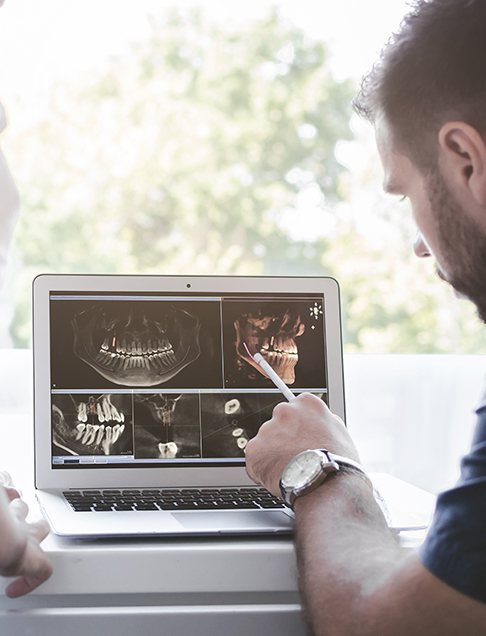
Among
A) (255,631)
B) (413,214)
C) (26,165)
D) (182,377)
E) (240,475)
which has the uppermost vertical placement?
(26,165)

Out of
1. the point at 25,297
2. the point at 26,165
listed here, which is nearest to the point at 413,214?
the point at 25,297

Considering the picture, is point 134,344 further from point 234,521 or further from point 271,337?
point 234,521

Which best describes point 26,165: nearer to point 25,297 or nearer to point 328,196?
point 25,297

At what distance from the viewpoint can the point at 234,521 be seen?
935mm

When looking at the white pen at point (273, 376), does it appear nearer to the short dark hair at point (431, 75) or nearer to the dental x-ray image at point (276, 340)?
the dental x-ray image at point (276, 340)

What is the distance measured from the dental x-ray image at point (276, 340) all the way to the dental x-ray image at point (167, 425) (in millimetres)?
68

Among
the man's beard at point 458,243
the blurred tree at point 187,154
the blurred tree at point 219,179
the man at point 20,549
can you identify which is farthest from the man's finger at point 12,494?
the blurred tree at point 187,154

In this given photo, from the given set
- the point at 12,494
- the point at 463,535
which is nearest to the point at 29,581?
the point at 12,494

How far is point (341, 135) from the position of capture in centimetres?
658

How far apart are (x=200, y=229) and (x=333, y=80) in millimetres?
1497

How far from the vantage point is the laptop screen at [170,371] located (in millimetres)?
1148

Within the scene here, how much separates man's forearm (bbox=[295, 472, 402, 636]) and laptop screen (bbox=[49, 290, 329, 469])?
1.07ft

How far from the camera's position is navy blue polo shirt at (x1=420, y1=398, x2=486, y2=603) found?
660 mm

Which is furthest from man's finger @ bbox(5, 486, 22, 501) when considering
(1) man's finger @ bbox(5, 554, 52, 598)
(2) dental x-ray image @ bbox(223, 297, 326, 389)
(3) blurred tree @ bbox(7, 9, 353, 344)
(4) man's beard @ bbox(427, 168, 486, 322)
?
(3) blurred tree @ bbox(7, 9, 353, 344)
